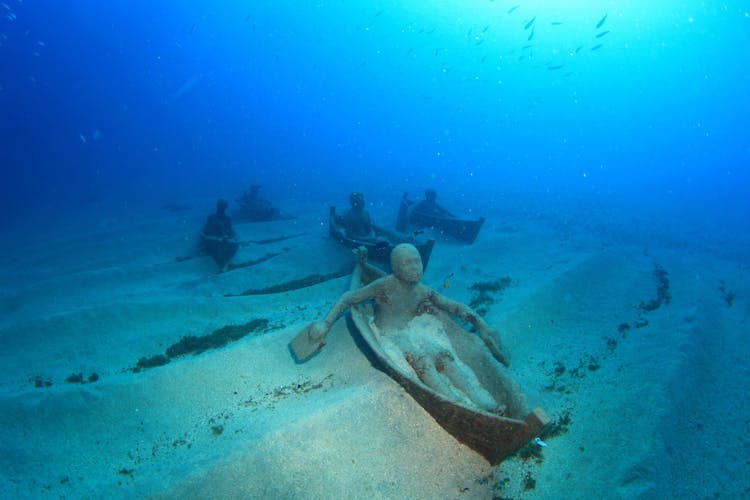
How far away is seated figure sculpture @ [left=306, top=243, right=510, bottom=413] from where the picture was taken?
14.6 feet

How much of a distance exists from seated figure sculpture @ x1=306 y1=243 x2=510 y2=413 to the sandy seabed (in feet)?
1.57

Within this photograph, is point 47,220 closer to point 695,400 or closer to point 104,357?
point 104,357


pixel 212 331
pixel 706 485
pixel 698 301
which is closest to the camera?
pixel 706 485

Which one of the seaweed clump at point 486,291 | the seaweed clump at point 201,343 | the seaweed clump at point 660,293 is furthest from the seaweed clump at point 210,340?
the seaweed clump at point 660,293

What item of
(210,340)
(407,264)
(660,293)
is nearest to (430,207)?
(660,293)

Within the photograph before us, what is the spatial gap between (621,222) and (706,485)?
59.1 ft

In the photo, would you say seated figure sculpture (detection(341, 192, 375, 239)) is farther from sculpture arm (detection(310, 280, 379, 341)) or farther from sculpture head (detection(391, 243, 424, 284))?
sculpture head (detection(391, 243, 424, 284))

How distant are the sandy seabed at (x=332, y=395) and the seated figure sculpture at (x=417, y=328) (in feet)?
1.57

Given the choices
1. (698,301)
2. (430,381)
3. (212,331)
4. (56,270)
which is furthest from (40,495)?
(698,301)

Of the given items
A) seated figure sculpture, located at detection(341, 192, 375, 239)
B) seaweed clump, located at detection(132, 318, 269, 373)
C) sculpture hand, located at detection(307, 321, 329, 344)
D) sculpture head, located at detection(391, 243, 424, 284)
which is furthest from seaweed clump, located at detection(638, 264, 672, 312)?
seaweed clump, located at detection(132, 318, 269, 373)

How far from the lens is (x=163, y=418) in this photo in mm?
4547

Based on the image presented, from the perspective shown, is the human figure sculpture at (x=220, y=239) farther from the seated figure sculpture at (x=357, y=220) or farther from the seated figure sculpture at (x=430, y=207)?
the seated figure sculpture at (x=430, y=207)

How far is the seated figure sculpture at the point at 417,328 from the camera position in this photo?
445 cm

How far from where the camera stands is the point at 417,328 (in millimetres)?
5316
